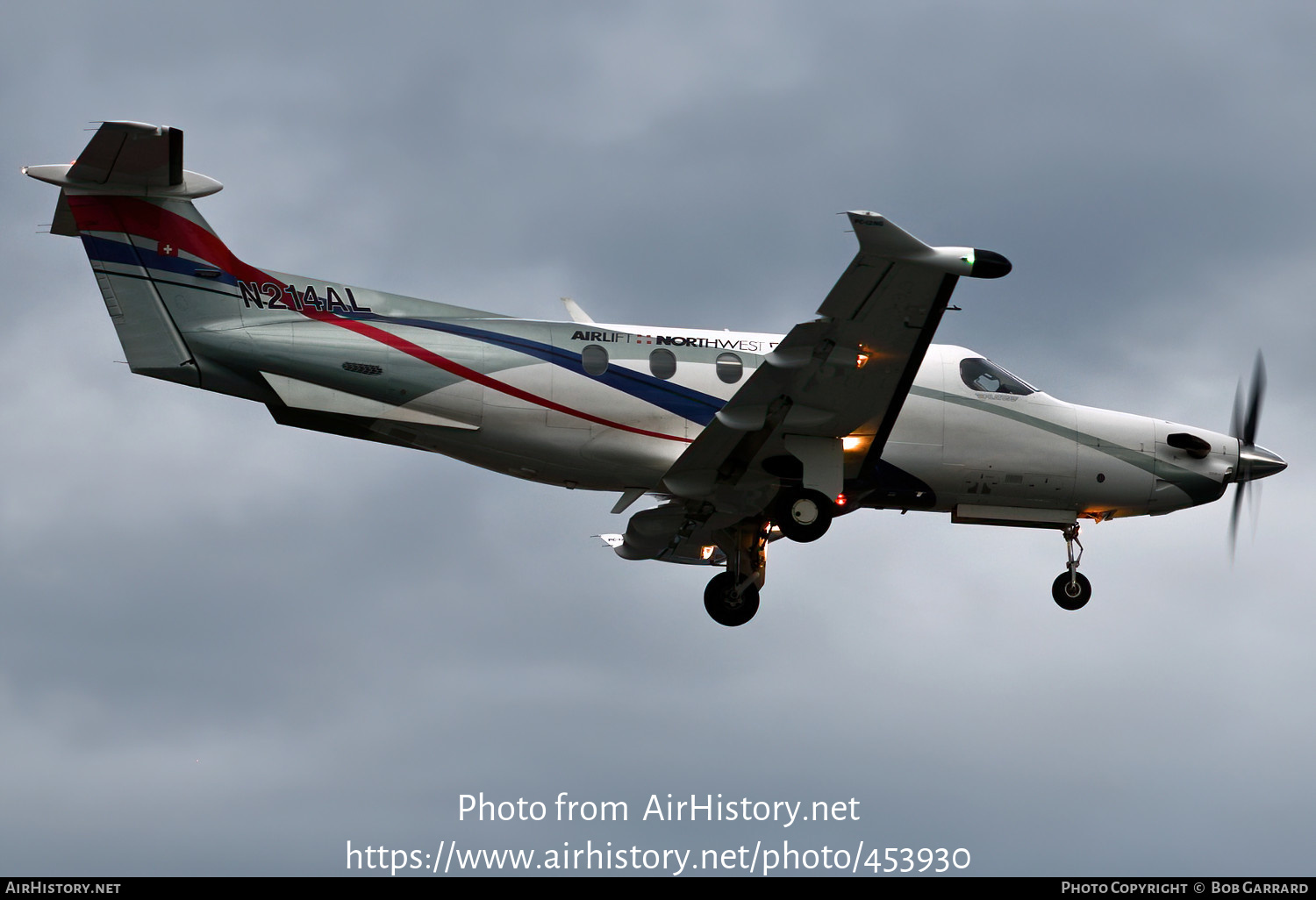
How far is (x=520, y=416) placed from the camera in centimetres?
2542

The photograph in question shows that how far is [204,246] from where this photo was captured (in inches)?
1002

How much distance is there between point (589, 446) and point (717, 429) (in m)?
2.34

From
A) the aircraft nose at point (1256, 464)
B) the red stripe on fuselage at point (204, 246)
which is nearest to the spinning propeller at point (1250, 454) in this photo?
the aircraft nose at point (1256, 464)

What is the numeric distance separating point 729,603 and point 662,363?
18.3 ft

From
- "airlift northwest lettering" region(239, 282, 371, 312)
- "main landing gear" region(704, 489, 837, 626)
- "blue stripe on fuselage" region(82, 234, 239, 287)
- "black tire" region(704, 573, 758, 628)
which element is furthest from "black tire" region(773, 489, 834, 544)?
"blue stripe on fuselage" region(82, 234, 239, 287)

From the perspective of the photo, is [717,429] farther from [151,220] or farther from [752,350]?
[151,220]

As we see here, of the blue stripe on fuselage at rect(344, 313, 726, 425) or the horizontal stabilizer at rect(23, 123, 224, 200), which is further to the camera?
the blue stripe on fuselage at rect(344, 313, 726, 425)

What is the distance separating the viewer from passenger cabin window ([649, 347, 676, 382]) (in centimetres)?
2602

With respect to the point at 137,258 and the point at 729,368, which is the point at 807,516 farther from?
the point at 137,258

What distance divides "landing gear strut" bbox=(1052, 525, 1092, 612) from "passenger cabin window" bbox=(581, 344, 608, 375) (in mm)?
9183

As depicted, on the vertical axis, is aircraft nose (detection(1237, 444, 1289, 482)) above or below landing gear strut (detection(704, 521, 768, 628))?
above

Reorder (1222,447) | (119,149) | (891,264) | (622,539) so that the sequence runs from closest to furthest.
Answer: (891,264) < (119,149) < (1222,447) < (622,539)

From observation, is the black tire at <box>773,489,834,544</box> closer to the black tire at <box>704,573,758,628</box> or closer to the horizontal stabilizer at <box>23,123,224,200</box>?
the black tire at <box>704,573,758,628</box>

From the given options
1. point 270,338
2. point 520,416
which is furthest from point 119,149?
point 520,416
